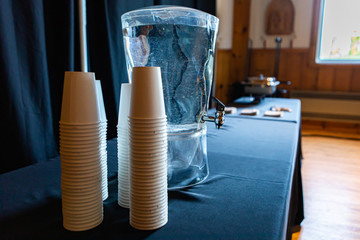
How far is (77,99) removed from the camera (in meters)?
0.39

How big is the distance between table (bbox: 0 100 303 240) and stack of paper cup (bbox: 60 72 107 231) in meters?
0.04

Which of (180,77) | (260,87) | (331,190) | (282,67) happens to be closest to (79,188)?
(180,77)

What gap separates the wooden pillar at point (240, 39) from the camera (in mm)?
4098

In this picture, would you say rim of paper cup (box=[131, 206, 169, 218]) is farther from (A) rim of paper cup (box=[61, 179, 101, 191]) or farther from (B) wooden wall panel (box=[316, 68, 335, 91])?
(B) wooden wall panel (box=[316, 68, 335, 91])

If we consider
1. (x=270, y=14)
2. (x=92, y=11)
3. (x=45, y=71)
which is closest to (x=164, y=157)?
(x=45, y=71)

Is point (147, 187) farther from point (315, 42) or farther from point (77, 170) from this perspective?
point (315, 42)

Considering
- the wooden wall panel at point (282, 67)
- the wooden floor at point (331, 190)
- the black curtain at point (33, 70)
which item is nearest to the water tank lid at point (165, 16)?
the black curtain at point (33, 70)

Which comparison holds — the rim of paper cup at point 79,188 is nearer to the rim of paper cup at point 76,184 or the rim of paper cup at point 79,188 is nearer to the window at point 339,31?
the rim of paper cup at point 76,184

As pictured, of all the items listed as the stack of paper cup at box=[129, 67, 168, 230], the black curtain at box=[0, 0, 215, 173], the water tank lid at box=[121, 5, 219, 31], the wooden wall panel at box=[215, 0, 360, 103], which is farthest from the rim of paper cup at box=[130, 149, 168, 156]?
the wooden wall panel at box=[215, 0, 360, 103]

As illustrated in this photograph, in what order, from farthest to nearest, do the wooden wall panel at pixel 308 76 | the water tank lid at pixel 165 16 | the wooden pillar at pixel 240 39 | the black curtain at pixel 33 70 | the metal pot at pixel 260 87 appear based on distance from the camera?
1. the wooden pillar at pixel 240 39
2. the wooden wall panel at pixel 308 76
3. the metal pot at pixel 260 87
4. the black curtain at pixel 33 70
5. the water tank lid at pixel 165 16

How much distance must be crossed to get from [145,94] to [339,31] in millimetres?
4165

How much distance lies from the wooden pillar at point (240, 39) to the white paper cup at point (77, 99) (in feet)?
13.2

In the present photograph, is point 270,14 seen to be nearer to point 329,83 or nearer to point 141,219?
point 329,83

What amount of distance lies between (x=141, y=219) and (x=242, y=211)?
7.3 inches
